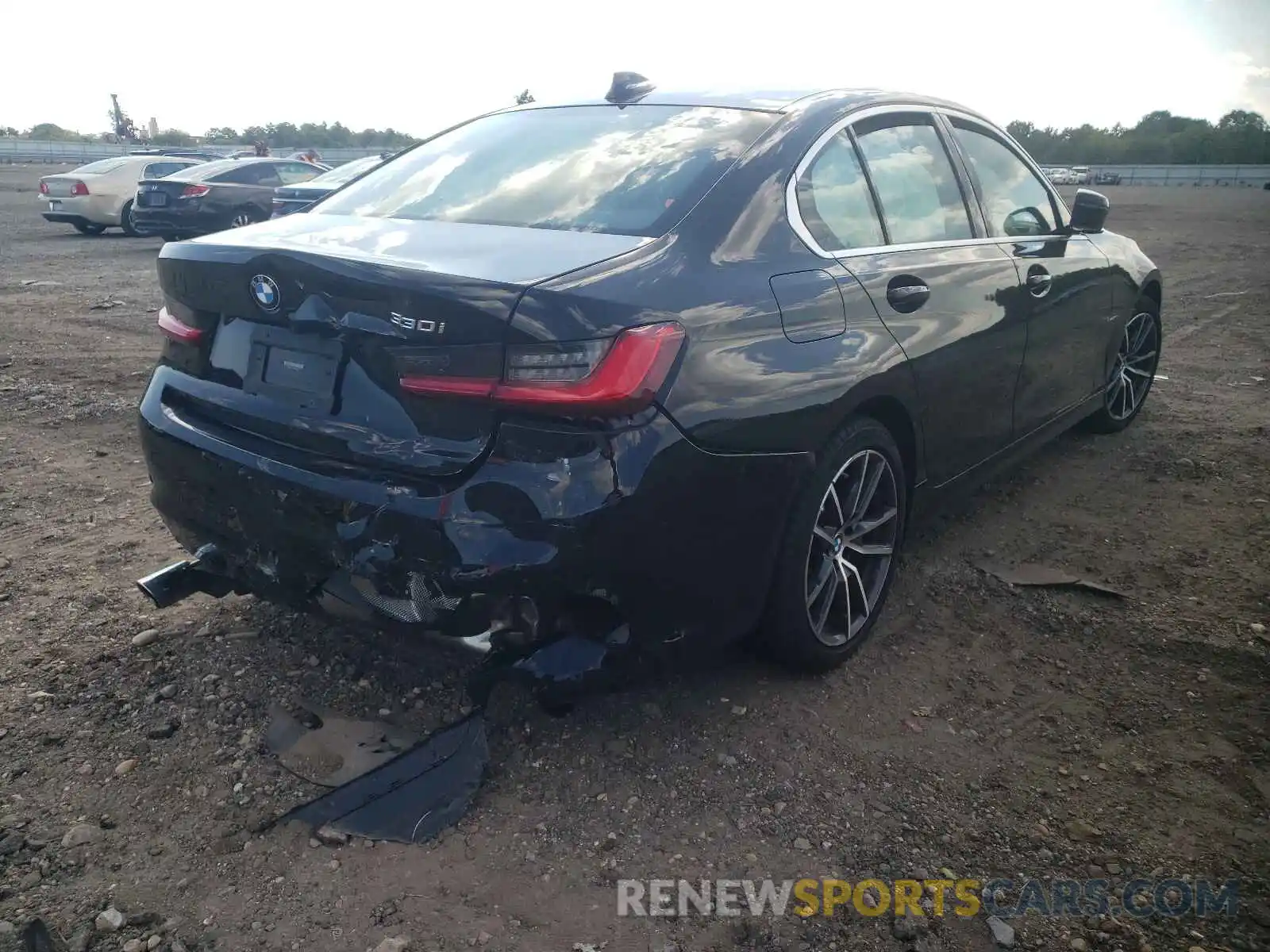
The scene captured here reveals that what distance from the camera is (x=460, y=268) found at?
2234mm

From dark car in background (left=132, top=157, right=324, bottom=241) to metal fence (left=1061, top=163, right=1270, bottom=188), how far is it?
56.3 metres

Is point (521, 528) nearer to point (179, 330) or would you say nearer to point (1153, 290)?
point (179, 330)

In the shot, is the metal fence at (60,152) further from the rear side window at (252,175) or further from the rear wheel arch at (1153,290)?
the rear wheel arch at (1153,290)

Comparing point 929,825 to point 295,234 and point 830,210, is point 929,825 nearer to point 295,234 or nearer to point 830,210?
point 830,210

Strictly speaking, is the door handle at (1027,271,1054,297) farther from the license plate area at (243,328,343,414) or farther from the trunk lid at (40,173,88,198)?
the trunk lid at (40,173,88,198)

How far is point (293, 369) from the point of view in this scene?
94.4 inches

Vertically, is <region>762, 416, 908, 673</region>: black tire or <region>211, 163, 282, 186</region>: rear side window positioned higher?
<region>211, 163, 282, 186</region>: rear side window

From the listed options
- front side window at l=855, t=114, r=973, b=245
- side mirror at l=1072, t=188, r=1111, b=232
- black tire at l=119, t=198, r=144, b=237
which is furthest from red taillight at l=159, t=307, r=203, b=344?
black tire at l=119, t=198, r=144, b=237

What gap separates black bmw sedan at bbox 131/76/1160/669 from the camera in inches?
84.5

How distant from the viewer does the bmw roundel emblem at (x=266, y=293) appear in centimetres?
237

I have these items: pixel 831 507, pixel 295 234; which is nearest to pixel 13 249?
pixel 295 234

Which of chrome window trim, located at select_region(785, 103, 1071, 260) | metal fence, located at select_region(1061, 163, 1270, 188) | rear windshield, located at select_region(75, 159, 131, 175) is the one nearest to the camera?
chrome window trim, located at select_region(785, 103, 1071, 260)

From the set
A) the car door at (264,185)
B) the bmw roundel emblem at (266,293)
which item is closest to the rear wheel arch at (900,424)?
the bmw roundel emblem at (266,293)

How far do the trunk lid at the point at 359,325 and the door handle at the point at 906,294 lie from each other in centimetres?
96
